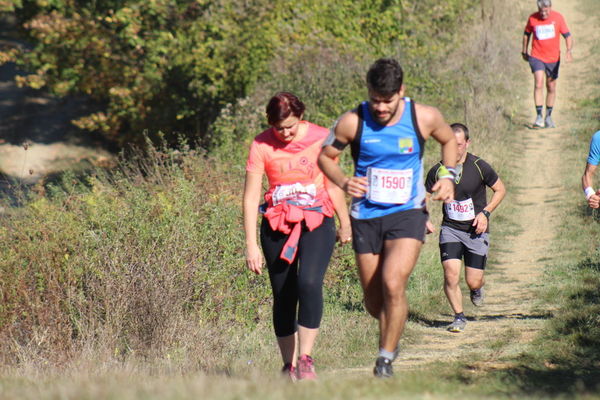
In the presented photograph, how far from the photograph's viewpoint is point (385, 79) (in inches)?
221

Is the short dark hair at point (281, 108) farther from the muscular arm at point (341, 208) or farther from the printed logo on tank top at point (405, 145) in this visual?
the printed logo on tank top at point (405, 145)

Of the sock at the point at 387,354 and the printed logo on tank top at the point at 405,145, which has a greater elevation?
the printed logo on tank top at the point at 405,145

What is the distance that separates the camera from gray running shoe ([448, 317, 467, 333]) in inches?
352

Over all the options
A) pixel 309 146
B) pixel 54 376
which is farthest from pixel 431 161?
pixel 54 376

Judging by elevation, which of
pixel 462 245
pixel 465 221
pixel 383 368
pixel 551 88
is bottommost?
pixel 383 368

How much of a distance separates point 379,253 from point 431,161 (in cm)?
1019

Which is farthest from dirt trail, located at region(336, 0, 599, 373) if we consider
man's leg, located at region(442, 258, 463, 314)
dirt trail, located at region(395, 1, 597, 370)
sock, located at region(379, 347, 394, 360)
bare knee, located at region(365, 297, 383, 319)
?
sock, located at region(379, 347, 394, 360)

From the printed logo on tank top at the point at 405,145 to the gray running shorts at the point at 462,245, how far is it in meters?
3.40

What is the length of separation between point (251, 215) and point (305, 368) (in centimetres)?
120

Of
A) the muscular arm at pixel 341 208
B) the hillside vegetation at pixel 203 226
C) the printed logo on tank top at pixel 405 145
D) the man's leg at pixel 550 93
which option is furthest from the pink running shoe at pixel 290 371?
the man's leg at pixel 550 93

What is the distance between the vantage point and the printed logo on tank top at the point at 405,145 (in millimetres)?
5797

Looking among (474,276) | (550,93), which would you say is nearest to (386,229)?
(474,276)

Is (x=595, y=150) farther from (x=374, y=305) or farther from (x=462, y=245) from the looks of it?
(x=374, y=305)

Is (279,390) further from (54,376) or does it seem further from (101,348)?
(101,348)
